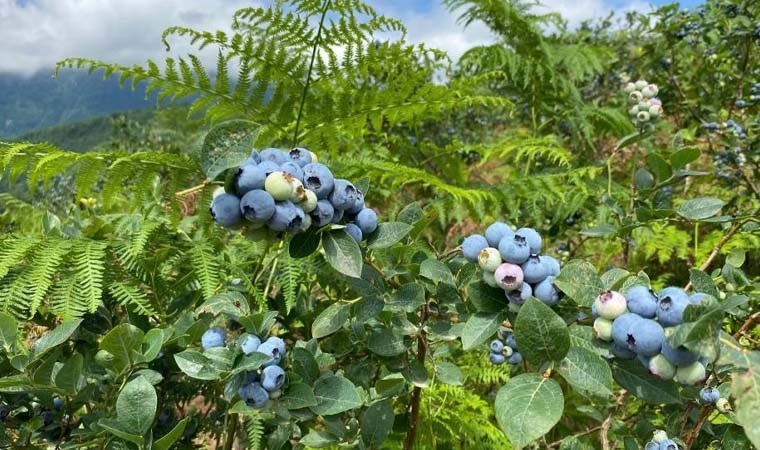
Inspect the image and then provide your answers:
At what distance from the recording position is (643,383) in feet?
1.58

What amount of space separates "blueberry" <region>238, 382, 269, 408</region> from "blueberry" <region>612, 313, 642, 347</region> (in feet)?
1.29

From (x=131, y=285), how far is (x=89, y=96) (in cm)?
18363

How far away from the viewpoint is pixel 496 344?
95cm

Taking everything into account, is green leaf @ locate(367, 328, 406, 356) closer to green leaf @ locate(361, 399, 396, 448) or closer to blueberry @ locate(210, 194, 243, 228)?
green leaf @ locate(361, 399, 396, 448)

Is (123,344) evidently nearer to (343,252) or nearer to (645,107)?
(343,252)

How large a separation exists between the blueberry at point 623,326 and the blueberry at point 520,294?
91mm

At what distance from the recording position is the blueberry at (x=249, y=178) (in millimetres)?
469

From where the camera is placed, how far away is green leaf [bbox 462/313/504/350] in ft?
1.69

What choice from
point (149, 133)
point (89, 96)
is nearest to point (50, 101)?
point (89, 96)

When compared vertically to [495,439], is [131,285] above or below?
above

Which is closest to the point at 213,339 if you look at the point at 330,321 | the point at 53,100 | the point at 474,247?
the point at 330,321

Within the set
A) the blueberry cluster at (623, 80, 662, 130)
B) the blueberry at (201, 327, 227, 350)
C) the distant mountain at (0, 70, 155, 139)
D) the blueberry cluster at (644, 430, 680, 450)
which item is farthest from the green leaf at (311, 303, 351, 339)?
the distant mountain at (0, 70, 155, 139)

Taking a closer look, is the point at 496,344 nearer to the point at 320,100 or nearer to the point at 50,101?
the point at 320,100

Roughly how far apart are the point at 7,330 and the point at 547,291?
0.68 metres
